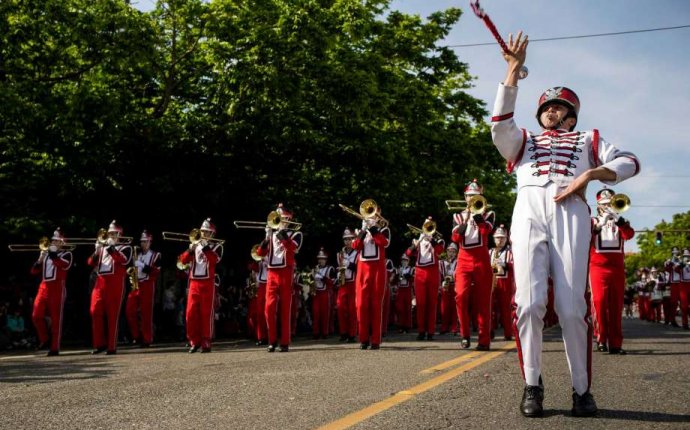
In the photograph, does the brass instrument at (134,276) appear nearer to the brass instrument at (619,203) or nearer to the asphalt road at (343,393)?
the asphalt road at (343,393)

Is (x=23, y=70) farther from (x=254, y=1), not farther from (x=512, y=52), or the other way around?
(x=512, y=52)

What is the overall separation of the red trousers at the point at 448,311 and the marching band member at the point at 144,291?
7.80 metres

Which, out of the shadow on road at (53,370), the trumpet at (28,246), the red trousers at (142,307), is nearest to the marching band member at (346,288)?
the red trousers at (142,307)


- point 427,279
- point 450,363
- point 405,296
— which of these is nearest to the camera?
point 450,363

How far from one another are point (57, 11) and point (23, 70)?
158 centimetres

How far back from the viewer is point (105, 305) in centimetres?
1728

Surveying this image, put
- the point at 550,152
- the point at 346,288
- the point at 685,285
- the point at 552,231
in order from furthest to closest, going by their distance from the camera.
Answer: the point at 685,285 → the point at 346,288 → the point at 550,152 → the point at 552,231

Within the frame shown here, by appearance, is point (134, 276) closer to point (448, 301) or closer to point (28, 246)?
point (28, 246)

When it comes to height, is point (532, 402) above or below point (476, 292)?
below

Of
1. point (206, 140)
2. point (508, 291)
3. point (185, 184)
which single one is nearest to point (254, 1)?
point (206, 140)

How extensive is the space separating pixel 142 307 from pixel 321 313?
541 centimetres

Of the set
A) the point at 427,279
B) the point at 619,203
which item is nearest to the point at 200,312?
the point at 427,279

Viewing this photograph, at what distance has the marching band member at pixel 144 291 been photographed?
63.4 ft

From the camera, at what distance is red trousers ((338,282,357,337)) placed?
20125 mm
